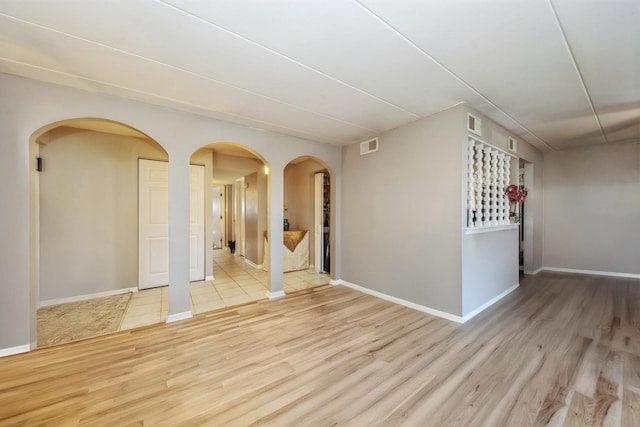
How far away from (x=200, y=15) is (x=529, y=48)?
2414 mm

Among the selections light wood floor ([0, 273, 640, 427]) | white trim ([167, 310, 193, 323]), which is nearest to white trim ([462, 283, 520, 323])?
light wood floor ([0, 273, 640, 427])

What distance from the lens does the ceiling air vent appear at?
3930 mm

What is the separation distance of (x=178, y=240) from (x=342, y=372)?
2415 millimetres

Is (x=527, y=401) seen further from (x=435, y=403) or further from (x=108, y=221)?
(x=108, y=221)

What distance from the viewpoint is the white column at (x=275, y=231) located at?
3775 mm

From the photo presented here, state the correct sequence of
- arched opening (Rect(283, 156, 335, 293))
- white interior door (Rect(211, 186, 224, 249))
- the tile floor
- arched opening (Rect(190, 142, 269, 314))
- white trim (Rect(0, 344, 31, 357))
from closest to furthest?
white trim (Rect(0, 344, 31, 357)) → the tile floor → arched opening (Rect(190, 142, 269, 314)) → arched opening (Rect(283, 156, 335, 293)) → white interior door (Rect(211, 186, 224, 249))

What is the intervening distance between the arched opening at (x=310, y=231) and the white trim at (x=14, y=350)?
338 centimetres

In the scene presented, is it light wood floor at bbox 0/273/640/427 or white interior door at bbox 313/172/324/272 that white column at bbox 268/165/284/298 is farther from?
white interior door at bbox 313/172/324/272

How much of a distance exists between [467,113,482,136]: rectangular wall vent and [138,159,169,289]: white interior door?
468 centimetres

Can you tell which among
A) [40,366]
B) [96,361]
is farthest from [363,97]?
[40,366]

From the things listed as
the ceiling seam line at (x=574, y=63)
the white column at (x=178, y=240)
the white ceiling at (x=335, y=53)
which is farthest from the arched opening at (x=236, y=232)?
the ceiling seam line at (x=574, y=63)

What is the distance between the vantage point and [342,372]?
78.7 inches

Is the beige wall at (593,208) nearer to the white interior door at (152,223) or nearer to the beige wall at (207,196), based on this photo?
the beige wall at (207,196)

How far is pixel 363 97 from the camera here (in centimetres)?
266
